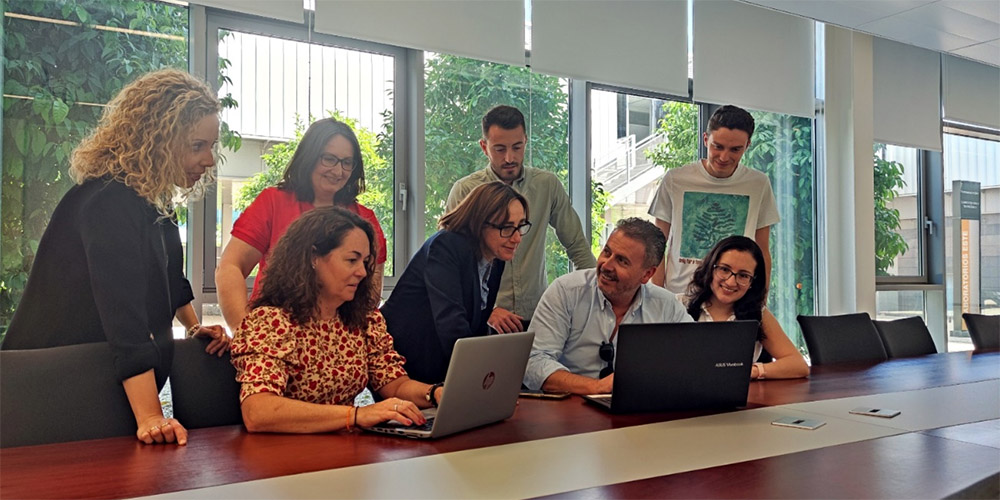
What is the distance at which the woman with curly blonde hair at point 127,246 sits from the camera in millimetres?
1837

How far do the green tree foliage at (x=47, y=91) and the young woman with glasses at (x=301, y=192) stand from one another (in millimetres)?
1173

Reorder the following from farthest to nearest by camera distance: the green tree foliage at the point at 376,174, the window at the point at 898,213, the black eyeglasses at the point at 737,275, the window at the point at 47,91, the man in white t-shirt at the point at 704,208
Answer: the window at the point at 898,213
the green tree foliage at the point at 376,174
the man in white t-shirt at the point at 704,208
the window at the point at 47,91
the black eyeglasses at the point at 737,275

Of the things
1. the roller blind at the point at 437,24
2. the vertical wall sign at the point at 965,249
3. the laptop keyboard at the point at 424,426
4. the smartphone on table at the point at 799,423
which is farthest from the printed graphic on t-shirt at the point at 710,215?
the vertical wall sign at the point at 965,249

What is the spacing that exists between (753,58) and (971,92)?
2.92 metres

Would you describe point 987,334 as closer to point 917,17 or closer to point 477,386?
point 917,17

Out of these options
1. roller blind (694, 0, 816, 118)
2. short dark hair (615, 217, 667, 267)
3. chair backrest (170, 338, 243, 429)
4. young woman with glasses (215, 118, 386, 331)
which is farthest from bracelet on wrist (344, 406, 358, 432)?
roller blind (694, 0, 816, 118)

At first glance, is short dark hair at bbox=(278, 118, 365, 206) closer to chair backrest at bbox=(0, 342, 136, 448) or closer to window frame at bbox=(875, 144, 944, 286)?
chair backrest at bbox=(0, 342, 136, 448)

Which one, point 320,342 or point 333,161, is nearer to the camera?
point 320,342

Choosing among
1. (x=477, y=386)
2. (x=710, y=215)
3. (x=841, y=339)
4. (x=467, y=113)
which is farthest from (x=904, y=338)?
(x=477, y=386)

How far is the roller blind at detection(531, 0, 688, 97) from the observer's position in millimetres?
4559

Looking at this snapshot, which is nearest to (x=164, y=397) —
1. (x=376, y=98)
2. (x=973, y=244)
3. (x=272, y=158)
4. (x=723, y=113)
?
(x=272, y=158)

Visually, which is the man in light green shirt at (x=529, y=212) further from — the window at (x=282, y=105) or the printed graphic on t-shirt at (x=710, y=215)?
the window at (x=282, y=105)

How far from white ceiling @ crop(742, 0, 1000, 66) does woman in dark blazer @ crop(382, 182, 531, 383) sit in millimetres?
2926

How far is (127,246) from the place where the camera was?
186cm
